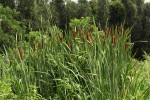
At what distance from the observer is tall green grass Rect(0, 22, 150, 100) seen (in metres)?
3.22

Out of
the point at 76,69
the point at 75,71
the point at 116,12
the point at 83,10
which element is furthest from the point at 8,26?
the point at 116,12

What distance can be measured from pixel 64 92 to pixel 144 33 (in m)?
44.0

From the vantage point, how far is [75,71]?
350cm

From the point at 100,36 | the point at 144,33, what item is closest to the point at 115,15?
the point at 144,33

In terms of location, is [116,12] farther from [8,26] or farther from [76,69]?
[76,69]

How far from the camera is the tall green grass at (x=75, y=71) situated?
322cm

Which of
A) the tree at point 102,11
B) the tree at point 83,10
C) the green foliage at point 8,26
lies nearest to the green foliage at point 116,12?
the tree at point 102,11

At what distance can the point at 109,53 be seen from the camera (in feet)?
11.3

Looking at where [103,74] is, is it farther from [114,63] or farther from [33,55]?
[33,55]

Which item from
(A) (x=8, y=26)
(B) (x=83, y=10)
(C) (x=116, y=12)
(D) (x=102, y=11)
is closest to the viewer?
(A) (x=8, y=26)

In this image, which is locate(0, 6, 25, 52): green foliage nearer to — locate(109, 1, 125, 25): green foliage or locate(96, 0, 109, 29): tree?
locate(96, 0, 109, 29): tree

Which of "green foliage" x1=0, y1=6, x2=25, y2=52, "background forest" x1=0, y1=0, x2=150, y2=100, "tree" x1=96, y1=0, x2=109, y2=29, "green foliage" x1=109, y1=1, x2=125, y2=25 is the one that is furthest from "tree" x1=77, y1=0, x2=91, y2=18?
"background forest" x1=0, y1=0, x2=150, y2=100

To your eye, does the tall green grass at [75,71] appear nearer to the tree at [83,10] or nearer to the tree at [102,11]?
the tree at [83,10]

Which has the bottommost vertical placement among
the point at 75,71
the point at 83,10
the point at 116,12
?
the point at 116,12
